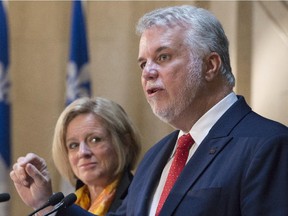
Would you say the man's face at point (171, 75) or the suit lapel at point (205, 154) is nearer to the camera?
the suit lapel at point (205, 154)

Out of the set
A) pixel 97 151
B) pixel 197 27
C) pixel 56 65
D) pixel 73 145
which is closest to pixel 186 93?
pixel 197 27

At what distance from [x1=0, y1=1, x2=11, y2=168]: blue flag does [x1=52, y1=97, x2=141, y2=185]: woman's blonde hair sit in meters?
1.05

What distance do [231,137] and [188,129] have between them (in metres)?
0.27

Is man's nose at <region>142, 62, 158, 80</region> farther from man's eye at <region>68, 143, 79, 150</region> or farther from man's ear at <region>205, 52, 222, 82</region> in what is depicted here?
man's eye at <region>68, 143, 79, 150</region>

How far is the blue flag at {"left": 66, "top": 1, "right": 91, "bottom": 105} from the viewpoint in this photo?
5117 mm

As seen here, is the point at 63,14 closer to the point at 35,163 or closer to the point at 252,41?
the point at 252,41

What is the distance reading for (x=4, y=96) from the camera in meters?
5.20

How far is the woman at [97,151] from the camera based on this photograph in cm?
396

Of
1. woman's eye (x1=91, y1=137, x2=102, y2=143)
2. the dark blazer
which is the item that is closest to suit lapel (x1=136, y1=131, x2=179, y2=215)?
the dark blazer

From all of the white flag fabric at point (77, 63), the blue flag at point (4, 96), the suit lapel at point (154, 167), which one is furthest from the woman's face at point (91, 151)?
the blue flag at point (4, 96)

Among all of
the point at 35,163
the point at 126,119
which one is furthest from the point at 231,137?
the point at 126,119

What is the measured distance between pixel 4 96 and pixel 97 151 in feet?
4.73

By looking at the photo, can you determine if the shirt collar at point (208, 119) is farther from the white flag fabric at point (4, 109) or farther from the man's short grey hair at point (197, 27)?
the white flag fabric at point (4, 109)

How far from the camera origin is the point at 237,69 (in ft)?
16.9
